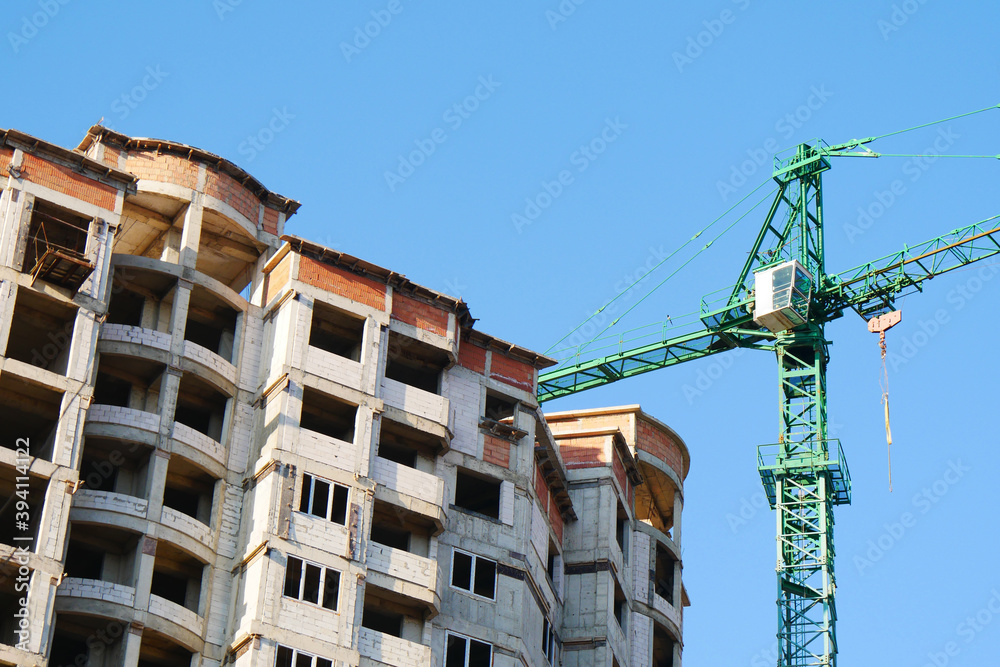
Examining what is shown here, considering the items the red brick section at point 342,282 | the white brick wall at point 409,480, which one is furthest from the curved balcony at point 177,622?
the red brick section at point 342,282

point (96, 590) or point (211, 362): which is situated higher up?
point (211, 362)

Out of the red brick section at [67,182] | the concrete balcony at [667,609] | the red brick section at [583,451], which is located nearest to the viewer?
the red brick section at [67,182]

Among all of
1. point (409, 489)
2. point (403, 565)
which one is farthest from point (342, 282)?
point (403, 565)

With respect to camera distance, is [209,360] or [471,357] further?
[471,357]

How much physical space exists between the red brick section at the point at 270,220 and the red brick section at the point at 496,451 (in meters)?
12.1

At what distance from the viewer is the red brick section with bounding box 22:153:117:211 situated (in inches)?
2522

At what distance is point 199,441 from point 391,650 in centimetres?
1032

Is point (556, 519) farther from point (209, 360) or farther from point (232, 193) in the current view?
point (232, 193)

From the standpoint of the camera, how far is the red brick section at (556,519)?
77369 millimetres

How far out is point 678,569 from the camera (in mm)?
88188

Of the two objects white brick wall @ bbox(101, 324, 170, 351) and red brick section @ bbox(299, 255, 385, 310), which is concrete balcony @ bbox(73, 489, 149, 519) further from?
red brick section @ bbox(299, 255, 385, 310)

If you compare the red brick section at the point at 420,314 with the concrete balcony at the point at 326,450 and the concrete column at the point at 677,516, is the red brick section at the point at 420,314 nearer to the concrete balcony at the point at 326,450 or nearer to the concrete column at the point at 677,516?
the concrete balcony at the point at 326,450

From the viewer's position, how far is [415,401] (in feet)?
229

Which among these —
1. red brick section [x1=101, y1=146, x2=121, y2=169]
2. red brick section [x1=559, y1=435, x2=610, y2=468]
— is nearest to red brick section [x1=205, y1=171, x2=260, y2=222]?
red brick section [x1=101, y1=146, x2=121, y2=169]
